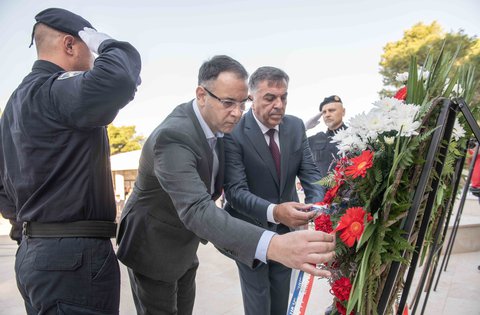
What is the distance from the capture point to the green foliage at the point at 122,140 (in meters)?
33.5

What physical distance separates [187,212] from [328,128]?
3.58m

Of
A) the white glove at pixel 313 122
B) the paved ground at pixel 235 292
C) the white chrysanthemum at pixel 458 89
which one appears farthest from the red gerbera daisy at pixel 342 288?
the white glove at pixel 313 122

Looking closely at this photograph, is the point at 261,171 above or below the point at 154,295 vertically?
above

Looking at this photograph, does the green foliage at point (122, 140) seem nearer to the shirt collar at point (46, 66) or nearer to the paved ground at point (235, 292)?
the paved ground at point (235, 292)

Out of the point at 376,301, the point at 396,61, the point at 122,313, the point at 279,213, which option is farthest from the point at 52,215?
the point at 396,61

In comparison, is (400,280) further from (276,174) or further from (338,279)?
(276,174)

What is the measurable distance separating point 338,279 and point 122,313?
3200 millimetres

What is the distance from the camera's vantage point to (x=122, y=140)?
112 feet

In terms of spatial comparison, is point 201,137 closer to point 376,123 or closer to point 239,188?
point 239,188

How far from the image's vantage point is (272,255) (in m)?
1.32

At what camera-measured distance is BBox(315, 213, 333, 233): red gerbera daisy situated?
4.35ft

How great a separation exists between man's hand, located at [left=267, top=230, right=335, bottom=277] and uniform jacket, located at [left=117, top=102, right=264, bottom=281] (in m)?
0.15

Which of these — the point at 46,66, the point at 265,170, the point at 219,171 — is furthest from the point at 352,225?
the point at 46,66

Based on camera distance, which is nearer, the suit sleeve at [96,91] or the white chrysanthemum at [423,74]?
the white chrysanthemum at [423,74]
